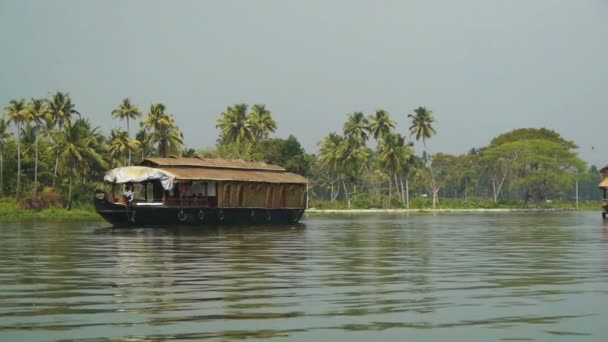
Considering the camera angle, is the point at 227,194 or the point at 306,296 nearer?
the point at 306,296

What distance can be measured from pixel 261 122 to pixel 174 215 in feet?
205

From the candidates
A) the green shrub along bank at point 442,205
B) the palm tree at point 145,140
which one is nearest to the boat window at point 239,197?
the palm tree at point 145,140

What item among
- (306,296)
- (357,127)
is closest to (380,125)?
(357,127)

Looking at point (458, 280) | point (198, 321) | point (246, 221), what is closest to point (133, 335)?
point (198, 321)

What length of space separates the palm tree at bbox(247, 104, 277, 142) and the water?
283ft

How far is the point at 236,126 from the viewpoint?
349ft

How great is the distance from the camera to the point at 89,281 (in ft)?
51.3

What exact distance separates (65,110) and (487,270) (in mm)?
73713

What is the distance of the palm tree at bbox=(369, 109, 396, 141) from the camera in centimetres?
11431

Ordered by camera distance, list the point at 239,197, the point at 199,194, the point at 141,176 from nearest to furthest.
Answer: the point at 141,176 → the point at 199,194 → the point at 239,197

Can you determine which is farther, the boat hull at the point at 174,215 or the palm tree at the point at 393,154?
the palm tree at the point at 393,154

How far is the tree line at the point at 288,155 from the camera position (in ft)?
262

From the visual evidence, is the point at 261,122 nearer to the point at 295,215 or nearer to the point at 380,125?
the point at 380,125

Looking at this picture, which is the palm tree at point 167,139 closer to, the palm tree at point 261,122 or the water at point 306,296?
the palm tree at point 261,122
